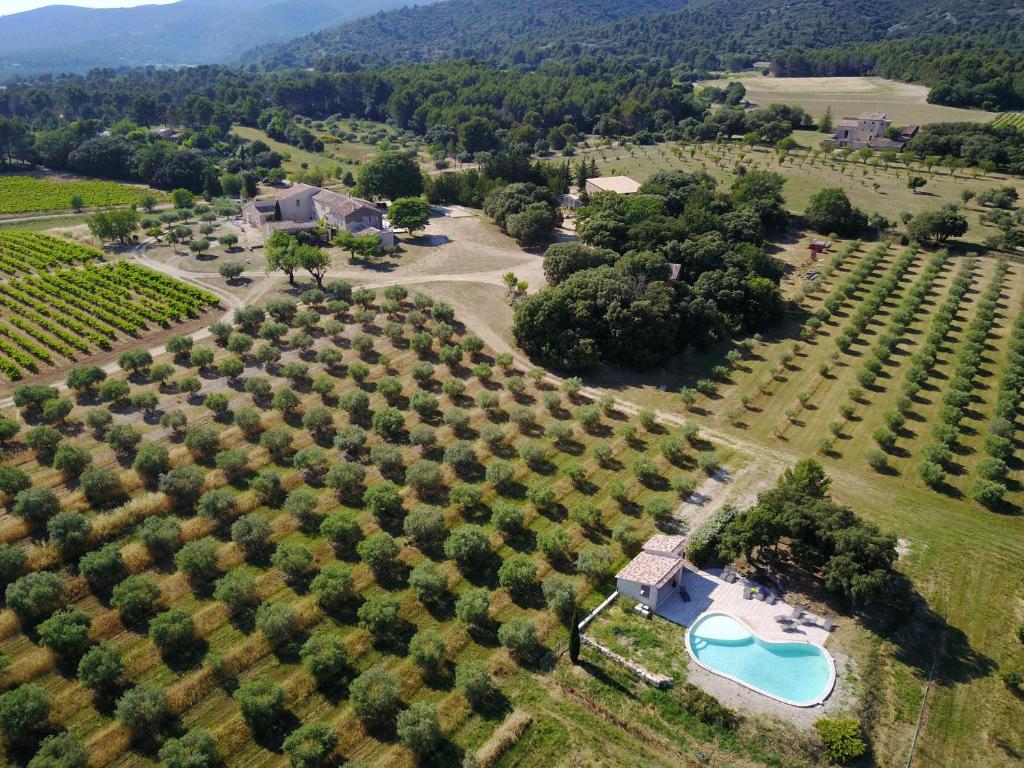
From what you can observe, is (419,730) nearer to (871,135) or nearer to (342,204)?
(342,204)

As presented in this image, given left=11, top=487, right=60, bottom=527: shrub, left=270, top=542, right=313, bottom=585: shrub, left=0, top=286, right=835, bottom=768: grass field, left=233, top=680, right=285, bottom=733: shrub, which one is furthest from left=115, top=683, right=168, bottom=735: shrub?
left=11, top=487, right=60, bottom=527: shrub

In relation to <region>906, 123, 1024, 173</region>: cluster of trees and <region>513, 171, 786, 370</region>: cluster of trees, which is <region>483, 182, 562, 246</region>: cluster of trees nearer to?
<region>513, 171, 786, 370</region>: cluster of trees

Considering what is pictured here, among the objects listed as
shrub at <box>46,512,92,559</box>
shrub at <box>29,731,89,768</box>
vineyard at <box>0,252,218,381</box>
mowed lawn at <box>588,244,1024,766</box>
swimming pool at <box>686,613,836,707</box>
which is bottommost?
mowed lawn at <box>588,244,1024,766</box>

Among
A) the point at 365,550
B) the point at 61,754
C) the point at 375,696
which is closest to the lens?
the point at 61,754

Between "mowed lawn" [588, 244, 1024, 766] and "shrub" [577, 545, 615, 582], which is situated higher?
"shrub" [577, 545, 615, 582]

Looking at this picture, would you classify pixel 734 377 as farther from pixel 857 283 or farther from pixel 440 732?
pixel 440 732

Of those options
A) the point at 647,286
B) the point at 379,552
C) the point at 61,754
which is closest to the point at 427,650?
the point at 379,552
